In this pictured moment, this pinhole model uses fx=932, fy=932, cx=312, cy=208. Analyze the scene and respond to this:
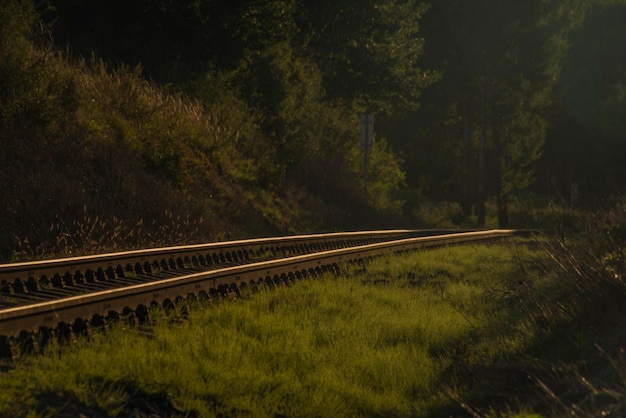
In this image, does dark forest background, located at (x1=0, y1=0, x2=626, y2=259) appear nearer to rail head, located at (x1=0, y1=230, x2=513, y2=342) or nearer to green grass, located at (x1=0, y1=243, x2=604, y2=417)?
green grass, located at (x1=0, y1=243, x2=604, y2=417)

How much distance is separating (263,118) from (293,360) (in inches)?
828

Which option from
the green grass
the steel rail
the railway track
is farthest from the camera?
the steel rail

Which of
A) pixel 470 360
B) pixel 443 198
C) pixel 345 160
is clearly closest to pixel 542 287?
pixel 470 360

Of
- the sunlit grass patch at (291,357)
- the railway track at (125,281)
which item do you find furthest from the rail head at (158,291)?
the sunlit grass patch at (291,357)

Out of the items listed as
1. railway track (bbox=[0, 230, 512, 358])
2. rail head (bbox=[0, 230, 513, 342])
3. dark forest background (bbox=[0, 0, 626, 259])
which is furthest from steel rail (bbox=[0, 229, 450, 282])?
dark forest background (bbox=[0, 0, 626, 259])

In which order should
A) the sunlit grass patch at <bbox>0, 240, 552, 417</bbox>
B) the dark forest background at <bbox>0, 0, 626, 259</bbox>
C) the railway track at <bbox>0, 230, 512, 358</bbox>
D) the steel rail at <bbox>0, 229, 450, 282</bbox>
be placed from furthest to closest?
the dark forest background at <bbox>0, 0, 626, 259</bbox>
the steel rail at <bbox>0, 229, 450, 282</bbox>
the railway track at <bbox>0, 230, 512, 358</bbox>
the sunlit grass patch at <bbox>0, 240, 552, 417</bbox>

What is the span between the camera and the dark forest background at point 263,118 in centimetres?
1733

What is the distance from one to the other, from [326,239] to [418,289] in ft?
21.5

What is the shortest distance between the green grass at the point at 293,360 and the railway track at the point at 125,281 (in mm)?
383

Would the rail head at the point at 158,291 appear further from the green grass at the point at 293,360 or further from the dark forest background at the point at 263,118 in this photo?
the dark forest background at the point at 263,118

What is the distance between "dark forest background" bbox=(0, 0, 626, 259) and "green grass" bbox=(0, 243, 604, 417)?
3.24 metres

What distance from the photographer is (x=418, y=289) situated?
13258 mm

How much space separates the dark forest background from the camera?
17.3 meters

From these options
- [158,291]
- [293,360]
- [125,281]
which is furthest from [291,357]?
[125,281]
